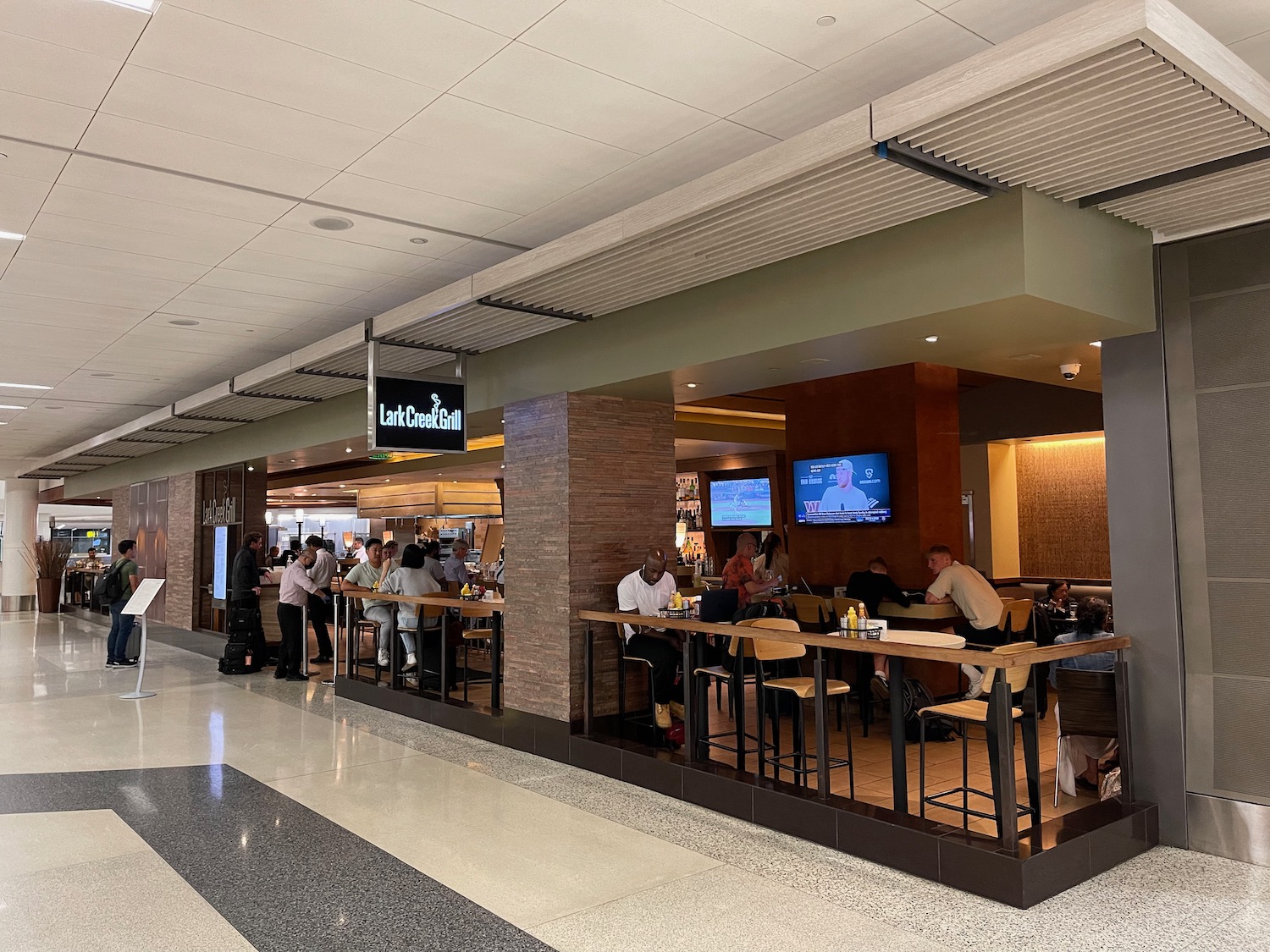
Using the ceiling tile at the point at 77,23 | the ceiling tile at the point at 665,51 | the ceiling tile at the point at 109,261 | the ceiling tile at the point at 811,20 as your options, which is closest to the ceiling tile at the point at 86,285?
the ceiling tile at the point at 109,261

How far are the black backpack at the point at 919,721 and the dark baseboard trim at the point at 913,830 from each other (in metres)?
1.65

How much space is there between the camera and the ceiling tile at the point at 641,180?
13.3 feet

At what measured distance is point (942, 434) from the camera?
27.7 ft


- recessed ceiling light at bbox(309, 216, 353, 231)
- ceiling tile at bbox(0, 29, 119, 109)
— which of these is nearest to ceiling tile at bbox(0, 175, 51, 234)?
ceiling tile at bbox(0, 29, 119, 109)

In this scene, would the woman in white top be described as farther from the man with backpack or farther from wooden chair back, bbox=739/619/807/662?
the man with backpack

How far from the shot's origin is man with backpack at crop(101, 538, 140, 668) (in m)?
11.7

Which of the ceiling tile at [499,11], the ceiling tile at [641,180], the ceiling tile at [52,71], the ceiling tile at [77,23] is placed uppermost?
the ceiling tile at [52,71]

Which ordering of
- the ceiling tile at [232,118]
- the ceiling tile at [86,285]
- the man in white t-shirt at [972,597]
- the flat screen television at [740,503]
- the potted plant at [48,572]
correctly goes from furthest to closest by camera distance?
the potted plant at [48,572]
the flat screen television at [740,503]
the man in white t-shirt at [972,597]
the ceiling tile at [86,285]
the ceiling tile at [232,118]

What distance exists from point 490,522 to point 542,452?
15.4 m

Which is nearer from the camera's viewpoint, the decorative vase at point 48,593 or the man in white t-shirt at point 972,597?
the man in white t-shirt at point 972,597

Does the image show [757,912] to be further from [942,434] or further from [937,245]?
[942,434]

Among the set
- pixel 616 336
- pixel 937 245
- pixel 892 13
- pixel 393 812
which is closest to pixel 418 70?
pixel 892 13

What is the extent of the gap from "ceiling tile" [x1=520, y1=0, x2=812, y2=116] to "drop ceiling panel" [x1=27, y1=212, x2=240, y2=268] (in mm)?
2928

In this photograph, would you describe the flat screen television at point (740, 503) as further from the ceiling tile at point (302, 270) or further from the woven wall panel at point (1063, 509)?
the ceiling tile at point (302, 270)
